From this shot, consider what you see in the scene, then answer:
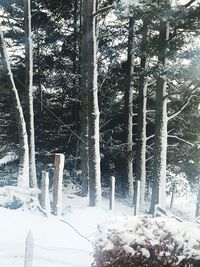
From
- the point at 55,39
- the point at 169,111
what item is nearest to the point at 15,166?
the point at 55,39

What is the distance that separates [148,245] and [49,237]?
3.86 m

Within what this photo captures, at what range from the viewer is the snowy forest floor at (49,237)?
6758mm

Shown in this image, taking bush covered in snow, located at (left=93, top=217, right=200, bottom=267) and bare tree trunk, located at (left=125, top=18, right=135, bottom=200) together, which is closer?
bush covered in snow, located at (left=93, top=217, right=200, bottom=267)

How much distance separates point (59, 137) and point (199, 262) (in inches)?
720

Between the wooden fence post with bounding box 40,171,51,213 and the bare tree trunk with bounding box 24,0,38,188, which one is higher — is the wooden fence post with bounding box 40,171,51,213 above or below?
below

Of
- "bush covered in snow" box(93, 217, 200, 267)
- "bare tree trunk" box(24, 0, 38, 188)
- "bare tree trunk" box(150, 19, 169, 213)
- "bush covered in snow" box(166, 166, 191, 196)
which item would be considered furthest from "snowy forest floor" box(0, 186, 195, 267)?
"bush covered in snow" box(166, 166, 191, 196)

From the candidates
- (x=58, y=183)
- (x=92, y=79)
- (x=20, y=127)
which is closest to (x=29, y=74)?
(x=20, y=127)

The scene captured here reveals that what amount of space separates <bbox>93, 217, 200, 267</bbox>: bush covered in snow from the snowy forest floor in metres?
0.39

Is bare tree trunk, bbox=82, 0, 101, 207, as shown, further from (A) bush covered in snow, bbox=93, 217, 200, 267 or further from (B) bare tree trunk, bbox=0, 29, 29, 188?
(A) bush covered in snow, bbox=93, 217, 200, 267

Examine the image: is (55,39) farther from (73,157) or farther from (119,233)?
(119,233)

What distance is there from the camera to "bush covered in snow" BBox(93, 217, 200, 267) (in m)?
4.65

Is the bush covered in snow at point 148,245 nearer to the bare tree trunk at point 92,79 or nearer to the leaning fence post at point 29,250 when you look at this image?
the leaning fence post at point 29,250

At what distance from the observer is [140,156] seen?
19484mm

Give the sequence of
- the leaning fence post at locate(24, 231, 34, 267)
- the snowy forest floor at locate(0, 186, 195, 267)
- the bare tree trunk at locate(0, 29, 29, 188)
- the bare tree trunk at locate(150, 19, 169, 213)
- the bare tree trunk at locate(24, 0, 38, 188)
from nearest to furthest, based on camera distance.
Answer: the leaning fence post at locate(24, 231, 34, 267), the snowy forest floor at locate(0, 186, 195, 267), the bare tree trunk at locate(0, 29, 29, 188), the bare tree trunk at locate(150, 19, 169, 213), the bare tree trunk at locate(24, 0, 38, 188)
